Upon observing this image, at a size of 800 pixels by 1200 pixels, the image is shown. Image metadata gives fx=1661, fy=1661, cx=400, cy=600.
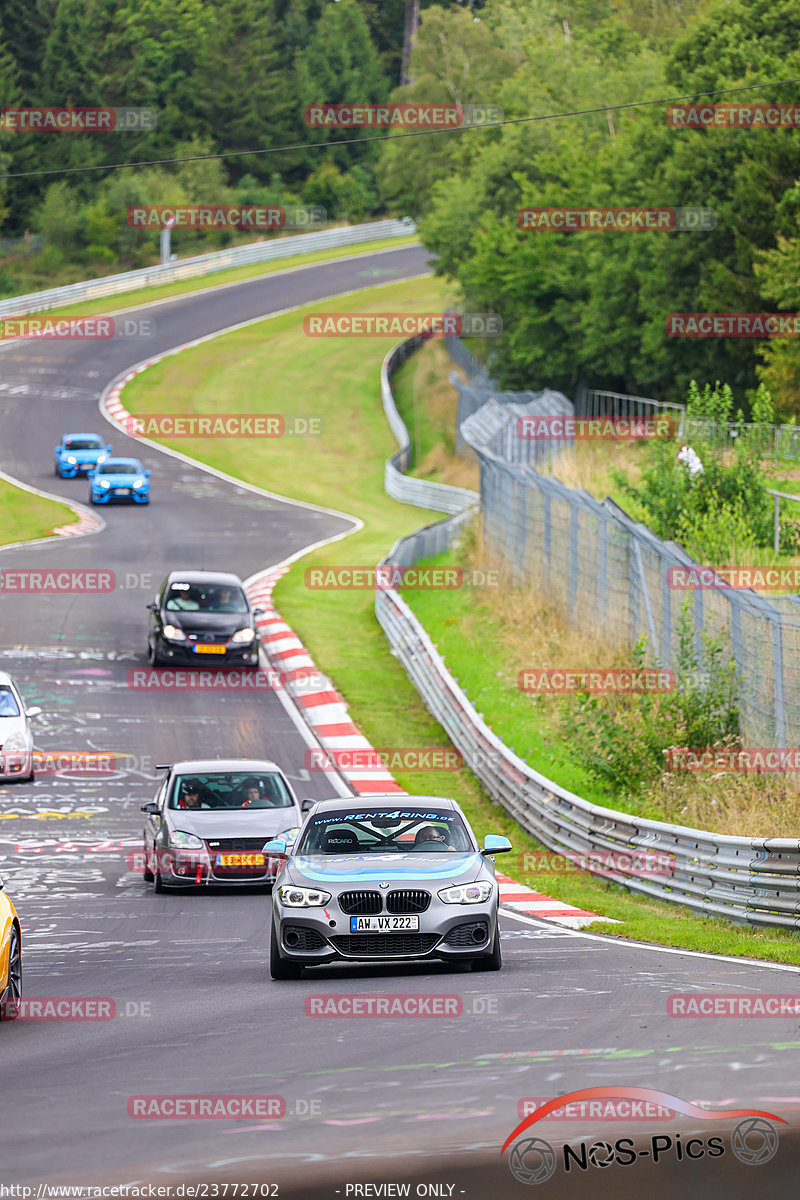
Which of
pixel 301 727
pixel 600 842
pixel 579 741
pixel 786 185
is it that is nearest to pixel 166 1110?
pixel 600 842

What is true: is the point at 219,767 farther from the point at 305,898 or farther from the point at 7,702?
the point at 305,898

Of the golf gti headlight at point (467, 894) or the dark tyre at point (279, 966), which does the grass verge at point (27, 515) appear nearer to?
the dark tyre at point (279, 966)

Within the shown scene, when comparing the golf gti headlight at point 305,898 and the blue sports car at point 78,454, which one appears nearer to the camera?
the golf gti headlight at point 305,898

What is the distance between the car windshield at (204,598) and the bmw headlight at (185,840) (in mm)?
12073

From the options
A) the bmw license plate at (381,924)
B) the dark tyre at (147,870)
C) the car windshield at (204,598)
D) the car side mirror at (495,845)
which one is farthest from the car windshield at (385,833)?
the car windshield at (204,598)

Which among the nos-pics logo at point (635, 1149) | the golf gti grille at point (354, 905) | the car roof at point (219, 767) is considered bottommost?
the car roof at point (219, 767)

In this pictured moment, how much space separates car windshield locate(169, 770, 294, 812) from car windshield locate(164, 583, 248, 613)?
10941mm

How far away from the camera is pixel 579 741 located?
65.5 feet

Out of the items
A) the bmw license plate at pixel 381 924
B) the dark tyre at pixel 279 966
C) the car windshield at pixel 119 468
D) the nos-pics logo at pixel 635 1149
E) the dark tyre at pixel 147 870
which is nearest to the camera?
the nos-pics logo at pixel 635 1149

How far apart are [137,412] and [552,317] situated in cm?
1728

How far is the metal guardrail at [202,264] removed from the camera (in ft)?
255

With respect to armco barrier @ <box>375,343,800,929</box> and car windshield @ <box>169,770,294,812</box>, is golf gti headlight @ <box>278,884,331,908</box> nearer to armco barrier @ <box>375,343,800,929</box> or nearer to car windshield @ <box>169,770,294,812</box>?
armco barrier @ <box>375,343,800,929</box>

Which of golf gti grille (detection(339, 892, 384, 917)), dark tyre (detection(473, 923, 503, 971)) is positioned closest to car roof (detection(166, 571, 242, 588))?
dark tyre (detection(473, 923, 503, 971))

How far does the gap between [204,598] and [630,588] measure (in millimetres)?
9352
